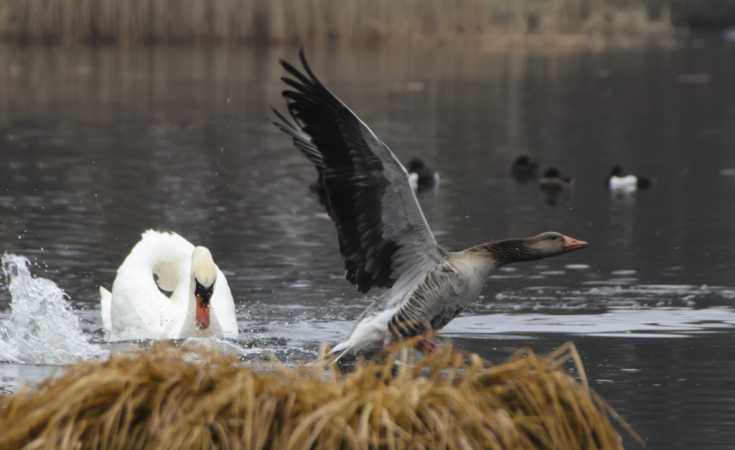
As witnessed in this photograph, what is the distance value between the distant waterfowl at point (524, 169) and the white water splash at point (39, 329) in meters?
10.1

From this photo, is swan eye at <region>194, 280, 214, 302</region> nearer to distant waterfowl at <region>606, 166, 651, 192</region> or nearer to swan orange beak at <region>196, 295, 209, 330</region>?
swan orange beak at <region>196, 295, 209, 330</region>

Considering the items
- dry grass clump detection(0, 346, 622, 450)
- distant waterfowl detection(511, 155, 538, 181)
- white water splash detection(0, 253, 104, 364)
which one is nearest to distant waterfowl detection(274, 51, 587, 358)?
white water splash detection(0, 253, 104, 364)

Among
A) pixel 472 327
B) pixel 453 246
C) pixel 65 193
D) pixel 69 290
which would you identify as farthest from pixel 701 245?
pixel 65 193

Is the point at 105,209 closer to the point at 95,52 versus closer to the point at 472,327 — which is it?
the point at 472,327

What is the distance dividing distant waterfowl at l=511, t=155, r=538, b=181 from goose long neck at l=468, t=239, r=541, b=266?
36.8ft

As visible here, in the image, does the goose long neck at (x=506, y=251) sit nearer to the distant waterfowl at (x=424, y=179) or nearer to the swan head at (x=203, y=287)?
the swan head at (x=203, y=287)

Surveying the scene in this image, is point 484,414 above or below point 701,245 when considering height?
above

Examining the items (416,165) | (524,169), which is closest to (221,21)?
(524,169)

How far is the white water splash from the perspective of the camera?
30.5 feet

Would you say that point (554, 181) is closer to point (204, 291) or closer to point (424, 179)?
point (424, 179)

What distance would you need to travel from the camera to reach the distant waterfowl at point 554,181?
18.4 metres

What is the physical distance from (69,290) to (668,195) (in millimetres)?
8703

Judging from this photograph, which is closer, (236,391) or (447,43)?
(236,391)

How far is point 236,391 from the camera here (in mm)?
4227
